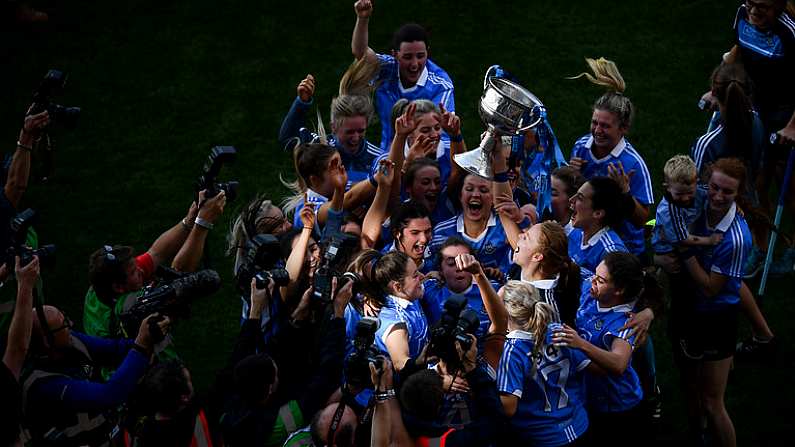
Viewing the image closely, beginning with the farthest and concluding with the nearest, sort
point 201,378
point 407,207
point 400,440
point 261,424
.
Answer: point 201,378 → point 407,207 → point 261,424 → point 400,440

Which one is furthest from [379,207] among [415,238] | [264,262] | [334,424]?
[334,424]

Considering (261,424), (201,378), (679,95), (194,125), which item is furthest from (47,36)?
(261,424)

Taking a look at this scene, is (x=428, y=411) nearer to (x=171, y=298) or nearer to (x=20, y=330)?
(x=171, y=298)

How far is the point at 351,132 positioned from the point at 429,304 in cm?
153

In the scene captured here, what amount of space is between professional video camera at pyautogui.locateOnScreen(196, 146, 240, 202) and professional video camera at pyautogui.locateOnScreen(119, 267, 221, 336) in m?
0.67

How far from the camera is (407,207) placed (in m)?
5.57

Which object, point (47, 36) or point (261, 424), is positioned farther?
point (47, 36)

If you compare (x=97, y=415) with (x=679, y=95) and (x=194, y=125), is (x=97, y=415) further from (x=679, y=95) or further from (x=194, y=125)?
(x=679, y=95)

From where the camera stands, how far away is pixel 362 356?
4.20 metres

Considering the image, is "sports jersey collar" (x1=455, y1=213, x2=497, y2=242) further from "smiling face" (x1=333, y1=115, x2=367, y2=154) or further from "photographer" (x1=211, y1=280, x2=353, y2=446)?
"photographer" (x1=211, y1=280, x2=353, y2=446)

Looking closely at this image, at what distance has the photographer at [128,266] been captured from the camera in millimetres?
5324

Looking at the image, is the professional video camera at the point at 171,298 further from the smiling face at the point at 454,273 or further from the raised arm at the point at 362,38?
the raised arm at the point at 362,38

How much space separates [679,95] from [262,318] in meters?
5.35

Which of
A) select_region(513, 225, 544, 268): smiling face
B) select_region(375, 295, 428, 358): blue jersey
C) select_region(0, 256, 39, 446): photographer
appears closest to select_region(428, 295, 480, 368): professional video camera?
select_region(375, 295, 428, 358): blue jersey
